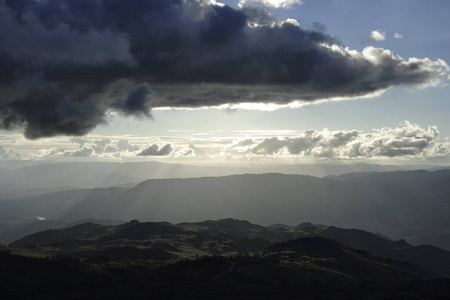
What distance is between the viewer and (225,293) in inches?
6289

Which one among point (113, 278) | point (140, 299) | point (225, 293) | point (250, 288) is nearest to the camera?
point (140, 299)

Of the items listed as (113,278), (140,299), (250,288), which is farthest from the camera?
(113,278)

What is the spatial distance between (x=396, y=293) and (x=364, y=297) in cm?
2076

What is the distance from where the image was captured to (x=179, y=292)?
160 meters

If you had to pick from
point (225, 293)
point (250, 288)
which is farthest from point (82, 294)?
point (250, 288)

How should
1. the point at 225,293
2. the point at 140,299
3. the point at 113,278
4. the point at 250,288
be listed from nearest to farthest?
the point at 140,299 → the point at 225,293 → the point at 250,288 → the point at 113,278

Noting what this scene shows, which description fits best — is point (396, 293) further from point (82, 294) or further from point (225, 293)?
point (82, 294)

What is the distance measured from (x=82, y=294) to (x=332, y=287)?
10685cm

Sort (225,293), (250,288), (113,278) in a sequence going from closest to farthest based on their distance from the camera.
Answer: (225,293), (250,288), (113,278)

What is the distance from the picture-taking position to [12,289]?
526ft

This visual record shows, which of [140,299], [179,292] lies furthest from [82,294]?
[179,292]

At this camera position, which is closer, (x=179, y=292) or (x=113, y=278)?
(x=179, y=292)

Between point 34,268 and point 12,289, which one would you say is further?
point 34,268

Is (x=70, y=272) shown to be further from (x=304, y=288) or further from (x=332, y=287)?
(x=332, y=287)
